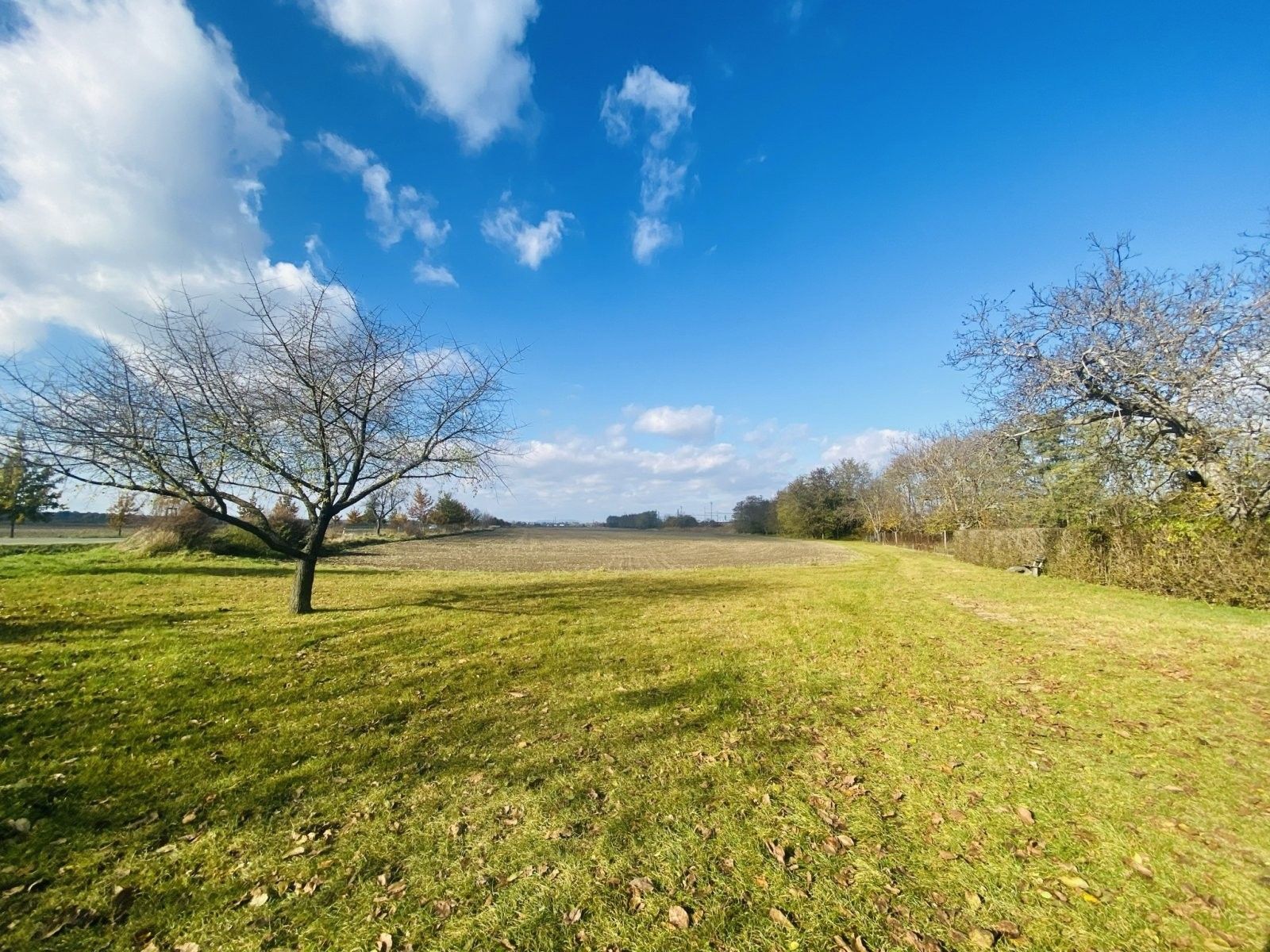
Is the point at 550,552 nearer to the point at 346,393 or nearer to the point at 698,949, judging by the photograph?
the point at 346,393

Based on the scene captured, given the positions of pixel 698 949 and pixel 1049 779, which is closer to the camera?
pixel 698 949

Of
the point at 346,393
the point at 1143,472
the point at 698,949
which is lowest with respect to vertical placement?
the point at 698,949

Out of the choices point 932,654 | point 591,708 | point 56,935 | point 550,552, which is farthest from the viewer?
point 550,552

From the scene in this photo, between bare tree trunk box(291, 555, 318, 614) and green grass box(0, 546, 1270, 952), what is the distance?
156 cm

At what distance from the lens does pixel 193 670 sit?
273 inches

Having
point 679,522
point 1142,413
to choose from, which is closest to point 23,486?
point 1142,413

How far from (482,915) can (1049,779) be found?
5.04m

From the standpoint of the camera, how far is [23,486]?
1811 cm

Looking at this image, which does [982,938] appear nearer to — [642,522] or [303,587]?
[303,587]

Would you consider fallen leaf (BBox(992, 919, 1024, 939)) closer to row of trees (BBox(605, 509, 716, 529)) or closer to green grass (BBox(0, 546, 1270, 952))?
green grass (BBox(0, 546, 1270, 952))

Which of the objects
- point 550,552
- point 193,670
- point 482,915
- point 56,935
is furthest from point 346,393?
point 550,552

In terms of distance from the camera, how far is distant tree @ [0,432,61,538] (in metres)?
8.62

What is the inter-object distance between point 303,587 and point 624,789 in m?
9.97

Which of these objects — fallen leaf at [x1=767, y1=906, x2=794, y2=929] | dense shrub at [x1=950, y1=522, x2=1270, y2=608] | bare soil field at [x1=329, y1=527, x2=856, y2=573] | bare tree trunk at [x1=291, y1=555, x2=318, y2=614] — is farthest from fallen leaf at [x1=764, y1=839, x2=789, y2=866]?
bare soil field at [x1=329, y1=527, x2=856, y2=573]
